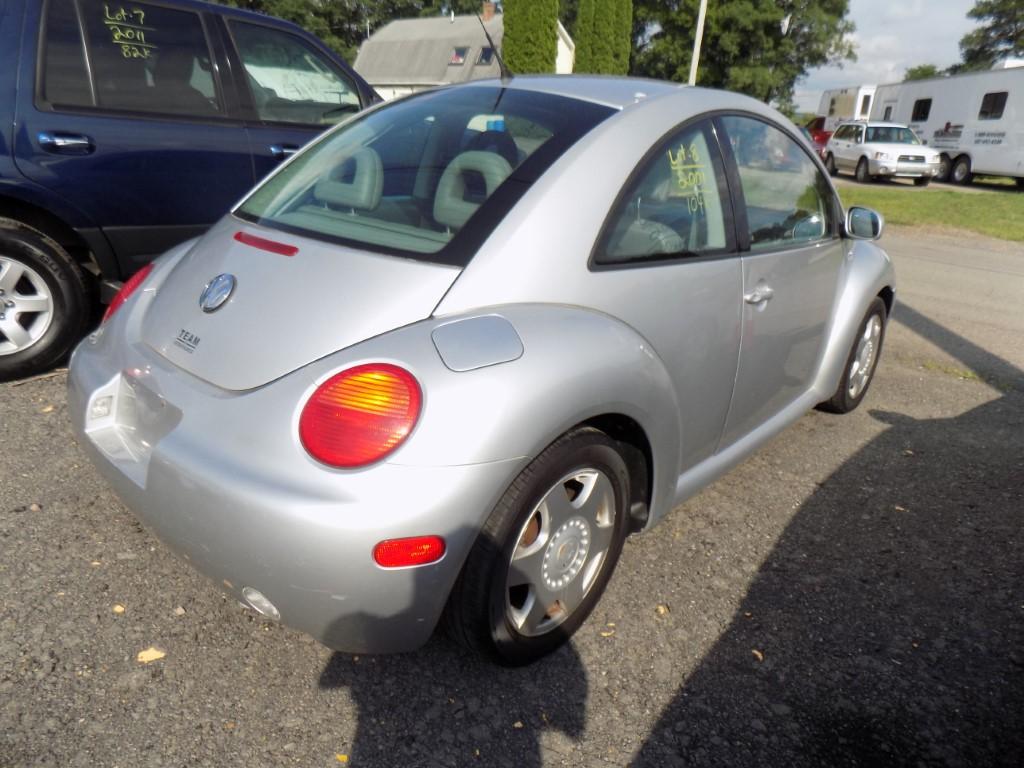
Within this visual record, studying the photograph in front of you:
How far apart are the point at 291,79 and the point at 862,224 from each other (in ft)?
11.5

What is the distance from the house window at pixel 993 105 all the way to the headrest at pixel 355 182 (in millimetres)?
24415

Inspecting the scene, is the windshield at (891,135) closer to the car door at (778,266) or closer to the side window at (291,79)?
the side window at (291,79)

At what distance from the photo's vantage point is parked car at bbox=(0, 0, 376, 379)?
3797 millimetres

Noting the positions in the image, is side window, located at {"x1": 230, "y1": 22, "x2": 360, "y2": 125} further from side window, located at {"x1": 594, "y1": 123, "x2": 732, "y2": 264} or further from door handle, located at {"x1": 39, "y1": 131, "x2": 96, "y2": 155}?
side window, located at {"x1": 594, "y1": 123, "x2": 732, "y2": 264}

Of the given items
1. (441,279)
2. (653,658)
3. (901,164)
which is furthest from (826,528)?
(901,164)

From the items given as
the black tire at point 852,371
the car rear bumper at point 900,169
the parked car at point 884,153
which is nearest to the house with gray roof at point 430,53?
the parked car at point 884,153

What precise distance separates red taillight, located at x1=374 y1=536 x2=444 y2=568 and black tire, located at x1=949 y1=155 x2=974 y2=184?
26.3m

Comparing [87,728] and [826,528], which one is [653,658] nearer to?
[826,528]

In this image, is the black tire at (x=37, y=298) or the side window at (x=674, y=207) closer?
the side window at (x=674, y=207)

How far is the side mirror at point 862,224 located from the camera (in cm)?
344

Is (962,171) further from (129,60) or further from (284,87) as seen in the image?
(129,60)

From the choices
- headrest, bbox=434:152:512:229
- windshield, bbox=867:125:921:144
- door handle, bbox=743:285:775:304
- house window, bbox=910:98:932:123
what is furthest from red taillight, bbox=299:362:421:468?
house window, bbox=910:98:932:123

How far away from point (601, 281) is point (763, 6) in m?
39.4

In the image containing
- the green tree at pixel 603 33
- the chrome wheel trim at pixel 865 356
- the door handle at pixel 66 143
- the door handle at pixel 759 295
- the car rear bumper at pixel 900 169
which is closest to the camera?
the door handle at pixel 759 295
